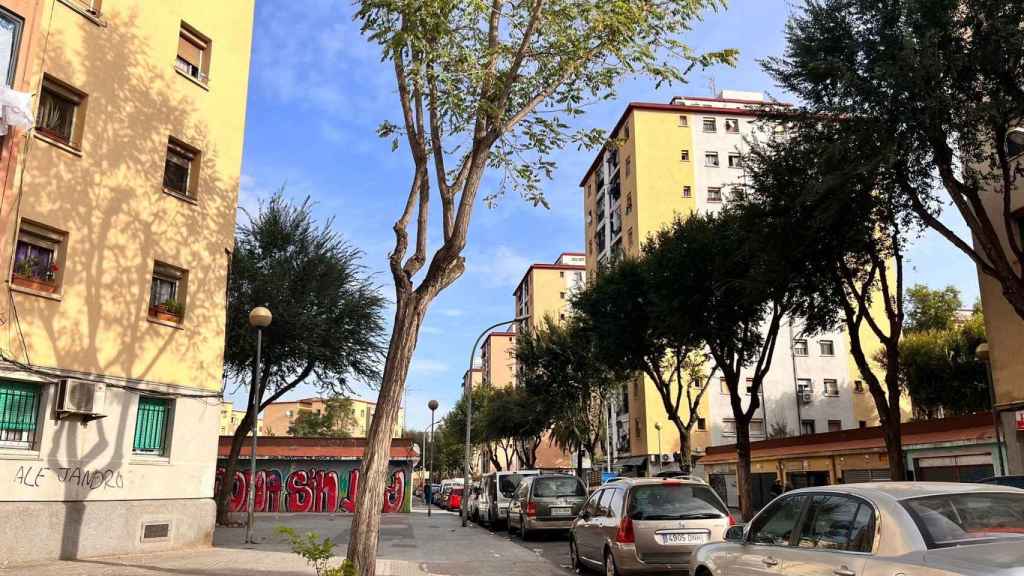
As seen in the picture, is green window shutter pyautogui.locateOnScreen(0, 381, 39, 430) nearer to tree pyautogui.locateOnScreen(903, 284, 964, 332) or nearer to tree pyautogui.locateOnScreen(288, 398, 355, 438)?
tree pyautogui.locateOnScreen(903, 284, 964, 332)

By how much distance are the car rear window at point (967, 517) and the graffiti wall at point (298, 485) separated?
30874 millimetres

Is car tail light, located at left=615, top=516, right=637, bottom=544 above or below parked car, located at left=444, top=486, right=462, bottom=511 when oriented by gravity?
above

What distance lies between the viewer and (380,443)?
8.93m

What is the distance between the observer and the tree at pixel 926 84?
13000mm

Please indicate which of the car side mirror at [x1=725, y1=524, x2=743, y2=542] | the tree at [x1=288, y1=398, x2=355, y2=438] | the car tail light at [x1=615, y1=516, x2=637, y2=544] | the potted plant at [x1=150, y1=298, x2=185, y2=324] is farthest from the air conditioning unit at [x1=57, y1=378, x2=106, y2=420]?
the tree at [x1=288, y1=398, x2=355, y2=438]

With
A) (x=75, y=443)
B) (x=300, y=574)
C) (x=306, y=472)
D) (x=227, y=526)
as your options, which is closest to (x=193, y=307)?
(x=75, y=443)

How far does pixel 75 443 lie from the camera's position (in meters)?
12.5

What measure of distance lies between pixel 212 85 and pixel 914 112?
13.8 meters

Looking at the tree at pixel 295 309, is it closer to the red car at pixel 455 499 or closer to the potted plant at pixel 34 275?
the potted plant at pixel 34 275

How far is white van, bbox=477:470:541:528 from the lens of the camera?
80.6 feet

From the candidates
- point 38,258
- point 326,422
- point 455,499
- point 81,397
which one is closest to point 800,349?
point 455,499

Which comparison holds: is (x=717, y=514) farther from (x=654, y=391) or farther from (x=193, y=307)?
(x=654, y=391)

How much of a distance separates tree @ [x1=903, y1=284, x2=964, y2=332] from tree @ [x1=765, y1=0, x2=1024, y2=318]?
121ft

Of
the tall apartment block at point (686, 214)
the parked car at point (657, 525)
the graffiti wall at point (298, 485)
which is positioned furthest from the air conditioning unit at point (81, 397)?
the tall apartment block at point (686, 214)
